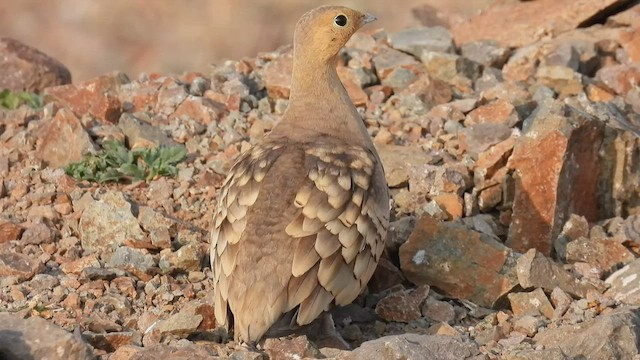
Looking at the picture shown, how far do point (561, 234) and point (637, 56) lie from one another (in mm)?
3122

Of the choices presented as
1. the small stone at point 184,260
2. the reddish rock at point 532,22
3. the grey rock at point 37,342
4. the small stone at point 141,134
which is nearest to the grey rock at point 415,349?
the grey rock at point 37,342

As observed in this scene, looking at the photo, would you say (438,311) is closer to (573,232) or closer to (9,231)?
(573,232)

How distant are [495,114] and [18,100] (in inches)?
151

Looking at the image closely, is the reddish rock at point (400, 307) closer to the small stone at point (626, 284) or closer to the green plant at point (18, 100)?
the small stone at point (626, 284)

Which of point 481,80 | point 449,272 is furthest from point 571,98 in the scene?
point 449,272

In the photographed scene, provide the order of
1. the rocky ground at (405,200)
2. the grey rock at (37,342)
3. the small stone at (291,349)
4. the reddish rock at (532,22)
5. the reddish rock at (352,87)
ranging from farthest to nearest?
1. the reddish rock at (532,22)
2. the reddish rock at (352,87)
3. the rocky ground at (405,200)
4. the small stone at (291,349)
5. the grey rock at (37,342)

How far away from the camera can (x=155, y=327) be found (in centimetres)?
678

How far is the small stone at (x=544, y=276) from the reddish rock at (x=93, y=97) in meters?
3.71

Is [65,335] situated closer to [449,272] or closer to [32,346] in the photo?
[32,346]

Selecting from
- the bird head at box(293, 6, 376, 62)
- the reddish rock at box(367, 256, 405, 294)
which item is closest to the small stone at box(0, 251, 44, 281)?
the reddish rock at box(367, 256, 405, 294)

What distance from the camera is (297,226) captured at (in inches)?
262

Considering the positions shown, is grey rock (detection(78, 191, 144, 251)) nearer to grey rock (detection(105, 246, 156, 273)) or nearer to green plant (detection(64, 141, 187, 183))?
grey rock (detection(105, 246, 156, 273))

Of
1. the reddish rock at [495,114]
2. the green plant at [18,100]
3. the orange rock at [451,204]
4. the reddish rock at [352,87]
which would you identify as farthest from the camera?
the reddish rock at [352,87]

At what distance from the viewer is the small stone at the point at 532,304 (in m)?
7.33
